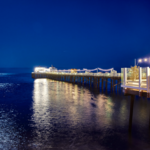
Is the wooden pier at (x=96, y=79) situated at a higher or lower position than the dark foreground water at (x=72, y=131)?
higher

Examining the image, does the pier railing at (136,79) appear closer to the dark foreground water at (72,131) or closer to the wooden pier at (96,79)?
the dark foreground water at (72,131)

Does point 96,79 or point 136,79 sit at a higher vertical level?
point 136,79

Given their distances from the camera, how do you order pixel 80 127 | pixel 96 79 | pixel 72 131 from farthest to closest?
1. pixel 96 79
2. pixel 80 127
3. pixel 72 131

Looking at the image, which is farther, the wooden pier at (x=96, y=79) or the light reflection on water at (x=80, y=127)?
the wooden pier at (x=96, y=79)

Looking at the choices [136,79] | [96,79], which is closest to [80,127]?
[136,79]

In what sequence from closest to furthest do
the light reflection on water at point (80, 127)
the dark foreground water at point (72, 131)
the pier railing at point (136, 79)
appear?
the pier railing at point (136, 79)
the dark foreground water at point (72, 131)
the light reflection on water at point (80, 127)

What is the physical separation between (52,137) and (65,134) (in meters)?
1.02

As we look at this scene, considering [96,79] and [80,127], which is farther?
[96,79]

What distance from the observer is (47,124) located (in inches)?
567

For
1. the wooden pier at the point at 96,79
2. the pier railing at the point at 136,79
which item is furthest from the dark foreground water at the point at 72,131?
the wooden pier at the point at 96,79

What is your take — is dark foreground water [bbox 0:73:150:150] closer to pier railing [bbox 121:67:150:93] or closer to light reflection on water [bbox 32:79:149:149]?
light reflection on water [bbox 32:79:149:149]

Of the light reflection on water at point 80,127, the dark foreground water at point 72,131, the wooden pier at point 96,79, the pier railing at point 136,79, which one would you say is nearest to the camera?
the pier railing at point 136,79

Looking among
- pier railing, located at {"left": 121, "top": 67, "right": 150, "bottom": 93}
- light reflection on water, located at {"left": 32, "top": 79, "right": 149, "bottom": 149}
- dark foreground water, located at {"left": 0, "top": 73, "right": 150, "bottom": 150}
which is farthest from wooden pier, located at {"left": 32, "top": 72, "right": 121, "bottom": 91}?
pier railing, located at {"left": 121, "top": 67, "right": 150, "bottom": 93}

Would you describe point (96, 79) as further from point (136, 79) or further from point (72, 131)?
point (136, 79)
